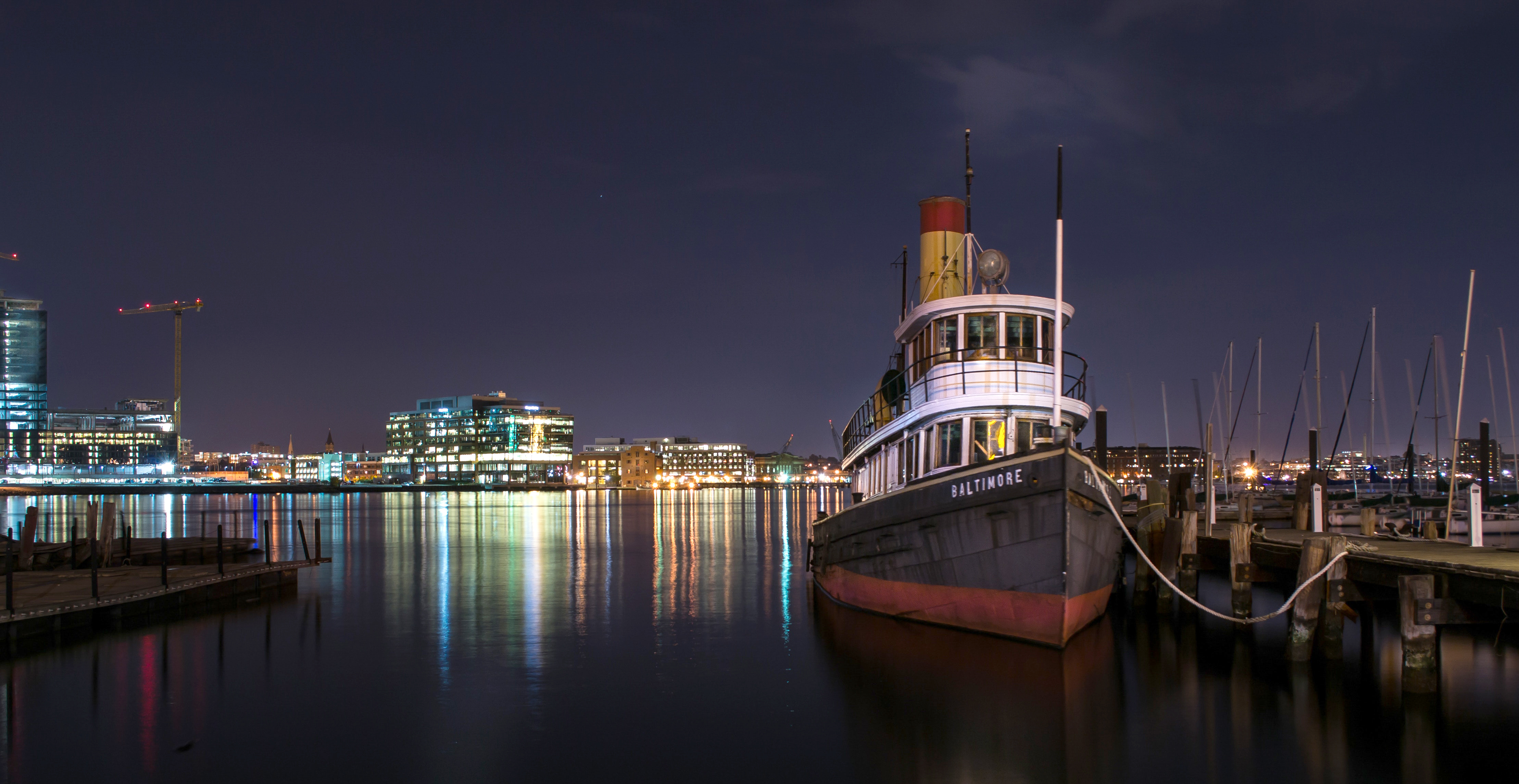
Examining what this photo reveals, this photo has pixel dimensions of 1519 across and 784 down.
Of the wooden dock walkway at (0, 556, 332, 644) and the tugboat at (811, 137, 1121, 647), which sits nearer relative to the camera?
the tugboat at (811, 137, 1121, 647)

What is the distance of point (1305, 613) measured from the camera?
15.6 m

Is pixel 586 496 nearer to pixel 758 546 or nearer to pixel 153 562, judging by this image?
pixel 758 546

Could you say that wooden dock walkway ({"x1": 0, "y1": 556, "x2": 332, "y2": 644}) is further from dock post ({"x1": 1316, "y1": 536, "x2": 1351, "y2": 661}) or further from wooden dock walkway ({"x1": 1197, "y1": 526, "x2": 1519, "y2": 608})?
wooden dock walkway ({"x1": 1197, "y1": 526, "x2": 1519, "y2": 608})

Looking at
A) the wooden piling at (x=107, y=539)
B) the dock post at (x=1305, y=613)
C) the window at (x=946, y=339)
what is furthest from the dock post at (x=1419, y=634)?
the wooden piling at (x=107, y=539)

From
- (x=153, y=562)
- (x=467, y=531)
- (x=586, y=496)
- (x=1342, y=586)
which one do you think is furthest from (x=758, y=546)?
(x=586, y=496)

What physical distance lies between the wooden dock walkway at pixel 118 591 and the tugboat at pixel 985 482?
1579 centimetres

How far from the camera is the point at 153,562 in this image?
3130cm

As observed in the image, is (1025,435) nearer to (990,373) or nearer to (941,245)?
(990,373)

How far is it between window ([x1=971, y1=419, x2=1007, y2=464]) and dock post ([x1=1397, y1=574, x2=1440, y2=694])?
642 centimetres

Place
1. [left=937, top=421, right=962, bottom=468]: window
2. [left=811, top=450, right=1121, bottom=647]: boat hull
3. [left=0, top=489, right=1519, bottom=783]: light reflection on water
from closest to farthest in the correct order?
1. [left=0, top=489, right=1519, bottom=783]: light reflection on water
2. [left=811, top=450, right=1121, bottom=647]: boat hull
3. [left=937, top=421, right=962, bottom=468]: window

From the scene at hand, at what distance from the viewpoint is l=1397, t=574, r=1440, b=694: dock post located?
12148 millimetres

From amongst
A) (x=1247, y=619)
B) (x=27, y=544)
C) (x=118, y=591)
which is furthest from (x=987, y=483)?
(x=27, y=544)

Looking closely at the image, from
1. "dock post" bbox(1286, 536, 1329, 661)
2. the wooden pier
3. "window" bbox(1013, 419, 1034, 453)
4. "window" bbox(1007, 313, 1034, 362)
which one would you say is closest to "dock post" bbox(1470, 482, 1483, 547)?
the wooden pier

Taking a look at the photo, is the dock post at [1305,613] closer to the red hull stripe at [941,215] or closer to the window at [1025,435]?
the window at [1025,435]
